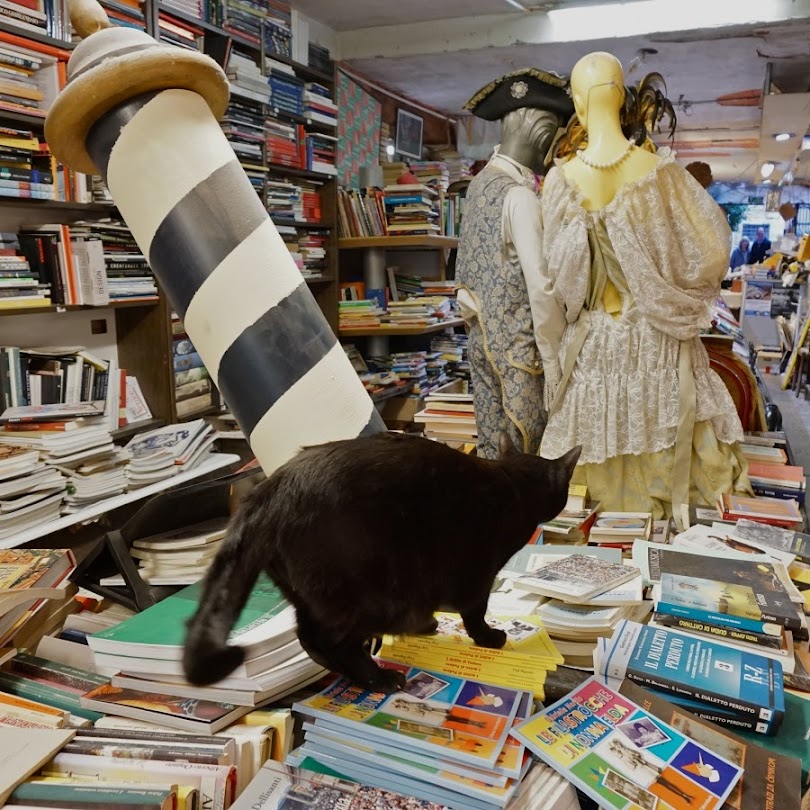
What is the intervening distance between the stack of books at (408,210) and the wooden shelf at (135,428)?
2.20 metres

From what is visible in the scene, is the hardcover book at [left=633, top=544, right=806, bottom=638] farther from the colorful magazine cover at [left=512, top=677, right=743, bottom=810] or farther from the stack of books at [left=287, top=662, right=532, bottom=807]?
the stack of books at [left=287, top=662, right=532, bottom=807]

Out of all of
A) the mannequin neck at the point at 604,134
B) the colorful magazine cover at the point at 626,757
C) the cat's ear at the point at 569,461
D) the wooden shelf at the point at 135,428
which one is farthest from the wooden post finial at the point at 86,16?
the wooden shelf at the point at 135,428

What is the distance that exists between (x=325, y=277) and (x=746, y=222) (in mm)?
13166

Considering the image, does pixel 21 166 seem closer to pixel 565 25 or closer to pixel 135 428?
pixel 135 428

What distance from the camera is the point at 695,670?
41.3 inches

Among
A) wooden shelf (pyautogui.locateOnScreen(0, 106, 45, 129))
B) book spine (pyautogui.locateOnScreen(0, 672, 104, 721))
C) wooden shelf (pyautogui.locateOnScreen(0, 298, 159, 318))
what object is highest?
wooden shelf (pyautogui.locateOnScreen(0, 106, 45, 129))

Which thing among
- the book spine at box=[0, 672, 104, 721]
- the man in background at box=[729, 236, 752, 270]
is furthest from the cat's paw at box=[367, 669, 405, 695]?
the man in background at box=[729, 236, 752, 270]

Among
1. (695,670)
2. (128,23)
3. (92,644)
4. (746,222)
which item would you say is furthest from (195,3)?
(746,222)

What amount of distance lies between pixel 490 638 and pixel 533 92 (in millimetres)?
2022

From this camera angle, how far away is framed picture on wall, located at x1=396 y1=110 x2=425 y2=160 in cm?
619

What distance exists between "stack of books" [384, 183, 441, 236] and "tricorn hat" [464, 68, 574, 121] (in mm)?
2309

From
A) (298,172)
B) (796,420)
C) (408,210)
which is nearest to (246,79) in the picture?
(298,172)

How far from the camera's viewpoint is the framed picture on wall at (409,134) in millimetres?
6188

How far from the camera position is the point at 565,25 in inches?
177
